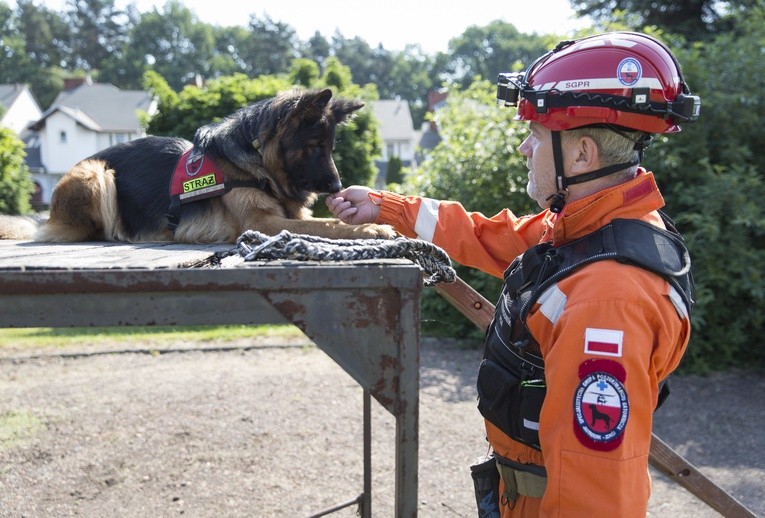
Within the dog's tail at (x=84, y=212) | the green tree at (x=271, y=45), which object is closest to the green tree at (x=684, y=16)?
the dog's tail at (x=84, y=212)

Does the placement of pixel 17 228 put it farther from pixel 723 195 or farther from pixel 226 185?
pixel 723 195

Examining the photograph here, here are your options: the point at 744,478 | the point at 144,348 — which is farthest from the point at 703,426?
the point at 144,348

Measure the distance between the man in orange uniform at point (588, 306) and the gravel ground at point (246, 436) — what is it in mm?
2889

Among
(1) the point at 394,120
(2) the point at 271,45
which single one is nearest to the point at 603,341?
(1) the point at 394,120

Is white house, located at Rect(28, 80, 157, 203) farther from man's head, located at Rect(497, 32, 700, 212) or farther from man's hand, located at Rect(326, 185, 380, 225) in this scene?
man's head, located at Rect(497, 32, 700, 212)

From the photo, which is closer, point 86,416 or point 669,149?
point 86,416

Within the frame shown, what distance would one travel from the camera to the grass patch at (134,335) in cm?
797

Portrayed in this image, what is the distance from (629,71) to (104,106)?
2344 inches

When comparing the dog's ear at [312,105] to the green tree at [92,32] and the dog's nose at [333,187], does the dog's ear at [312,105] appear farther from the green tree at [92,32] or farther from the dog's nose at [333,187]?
the green tree at [92,32]

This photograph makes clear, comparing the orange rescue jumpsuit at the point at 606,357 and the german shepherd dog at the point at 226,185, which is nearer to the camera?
the orange rescue jumpsuit at the point at 606,357

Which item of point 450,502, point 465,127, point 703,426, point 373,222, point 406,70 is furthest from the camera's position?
point 406,70

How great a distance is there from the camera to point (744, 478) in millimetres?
4887

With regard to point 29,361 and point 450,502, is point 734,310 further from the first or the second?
point 29,361

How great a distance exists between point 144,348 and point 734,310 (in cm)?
643
